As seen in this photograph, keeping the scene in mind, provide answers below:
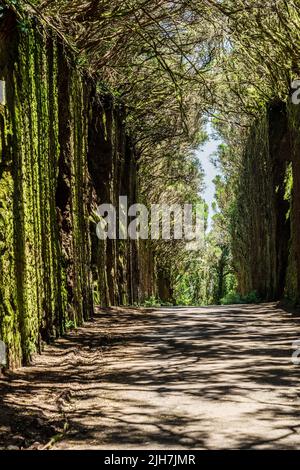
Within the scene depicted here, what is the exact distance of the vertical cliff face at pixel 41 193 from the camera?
30.0 feet

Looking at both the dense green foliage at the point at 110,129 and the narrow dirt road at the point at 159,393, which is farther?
the dense green foliage at the point at 110,129

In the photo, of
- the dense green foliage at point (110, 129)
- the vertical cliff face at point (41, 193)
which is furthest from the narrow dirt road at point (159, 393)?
the dense green foliage at point (110, 129)

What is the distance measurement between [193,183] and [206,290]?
18.9 meters

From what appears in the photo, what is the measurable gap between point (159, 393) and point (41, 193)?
14.7 ft

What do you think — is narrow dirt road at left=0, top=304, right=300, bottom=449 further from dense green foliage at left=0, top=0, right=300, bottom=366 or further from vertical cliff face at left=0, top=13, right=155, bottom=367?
dense green foliage at left=0, top=0, right=300, bottom=366

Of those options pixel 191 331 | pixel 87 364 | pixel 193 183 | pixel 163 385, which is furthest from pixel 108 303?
pixel 193 183

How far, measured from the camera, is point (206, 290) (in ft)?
→ 193

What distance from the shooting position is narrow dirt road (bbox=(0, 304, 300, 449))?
5922 millimetres

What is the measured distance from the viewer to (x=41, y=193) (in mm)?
11141

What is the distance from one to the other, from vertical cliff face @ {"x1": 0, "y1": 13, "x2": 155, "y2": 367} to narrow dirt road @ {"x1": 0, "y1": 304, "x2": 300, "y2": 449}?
613 mm

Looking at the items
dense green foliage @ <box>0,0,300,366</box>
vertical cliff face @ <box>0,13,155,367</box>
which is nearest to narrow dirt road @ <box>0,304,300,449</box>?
vertical cliff face @ <box>0,13,155,367</box>

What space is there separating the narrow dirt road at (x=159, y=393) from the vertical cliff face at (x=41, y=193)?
613 mm

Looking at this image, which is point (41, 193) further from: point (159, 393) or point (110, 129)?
point (110, 129)

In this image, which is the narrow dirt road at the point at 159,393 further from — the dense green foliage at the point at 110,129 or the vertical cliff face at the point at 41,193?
the dense green foliage at the point at 110,129
